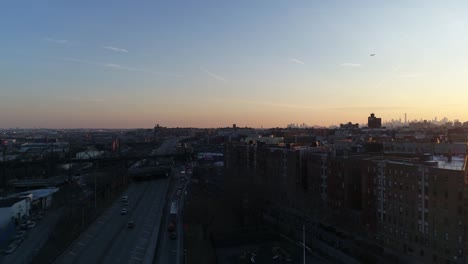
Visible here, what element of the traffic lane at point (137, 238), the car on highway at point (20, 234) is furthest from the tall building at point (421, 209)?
the car on highway at point (20, 234)

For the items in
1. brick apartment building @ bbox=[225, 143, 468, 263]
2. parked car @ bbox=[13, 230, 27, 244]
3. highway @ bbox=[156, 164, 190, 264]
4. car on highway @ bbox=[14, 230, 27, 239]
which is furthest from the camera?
car on highway @ bbox=[14, 230, 27, 239]

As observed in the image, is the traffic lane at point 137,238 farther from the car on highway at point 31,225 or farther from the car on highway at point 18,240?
the car on highway at point 31,225

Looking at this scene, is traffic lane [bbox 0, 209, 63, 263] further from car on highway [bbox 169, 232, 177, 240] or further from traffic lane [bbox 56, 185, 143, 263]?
car on highway [bbox 169, 232, 177, 240]

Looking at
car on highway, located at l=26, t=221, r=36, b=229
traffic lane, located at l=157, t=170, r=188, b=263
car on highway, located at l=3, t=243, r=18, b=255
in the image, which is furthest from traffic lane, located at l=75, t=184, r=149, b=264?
car on highway, located at l=26, t=221, r=36, b=229

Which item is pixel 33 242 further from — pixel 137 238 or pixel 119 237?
pixel 137 238

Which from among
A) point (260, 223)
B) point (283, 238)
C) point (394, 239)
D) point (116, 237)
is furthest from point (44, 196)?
point (394, 239)
